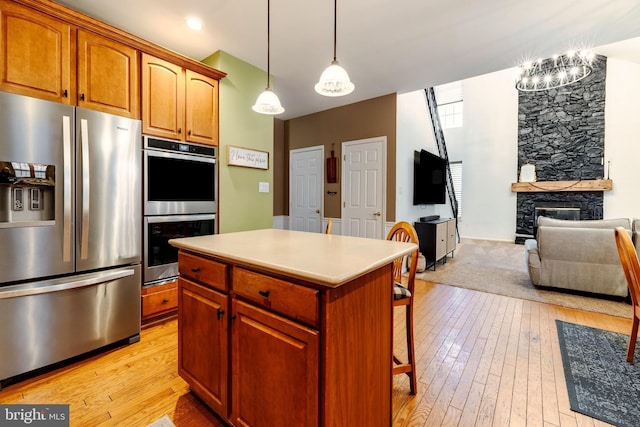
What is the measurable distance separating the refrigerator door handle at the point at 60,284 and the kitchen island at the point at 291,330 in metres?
0.95

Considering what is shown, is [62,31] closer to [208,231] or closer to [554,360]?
[208,231]

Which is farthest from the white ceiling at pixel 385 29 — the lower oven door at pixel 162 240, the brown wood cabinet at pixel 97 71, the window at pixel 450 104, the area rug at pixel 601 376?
the window at pixel 450 104

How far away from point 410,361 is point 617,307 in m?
2.99

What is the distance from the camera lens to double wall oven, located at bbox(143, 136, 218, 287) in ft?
7.83

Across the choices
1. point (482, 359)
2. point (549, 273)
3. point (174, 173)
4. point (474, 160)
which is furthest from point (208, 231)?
point (474, 160)

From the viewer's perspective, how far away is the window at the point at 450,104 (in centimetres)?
831

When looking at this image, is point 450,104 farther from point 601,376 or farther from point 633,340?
point 601,376

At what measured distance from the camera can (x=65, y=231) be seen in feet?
6.18

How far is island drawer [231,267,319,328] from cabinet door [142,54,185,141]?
1909mm

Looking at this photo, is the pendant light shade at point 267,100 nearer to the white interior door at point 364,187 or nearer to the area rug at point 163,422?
the area rug at point 163,422

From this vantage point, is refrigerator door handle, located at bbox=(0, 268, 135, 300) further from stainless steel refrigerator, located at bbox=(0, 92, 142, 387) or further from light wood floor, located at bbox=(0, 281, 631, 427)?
light wood floor, located at bbox=(0, 281, 631, 427)

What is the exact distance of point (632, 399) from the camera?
160 centimetres

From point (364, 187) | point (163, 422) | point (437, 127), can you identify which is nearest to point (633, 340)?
point (163, 422)

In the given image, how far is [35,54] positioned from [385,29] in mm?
2723
